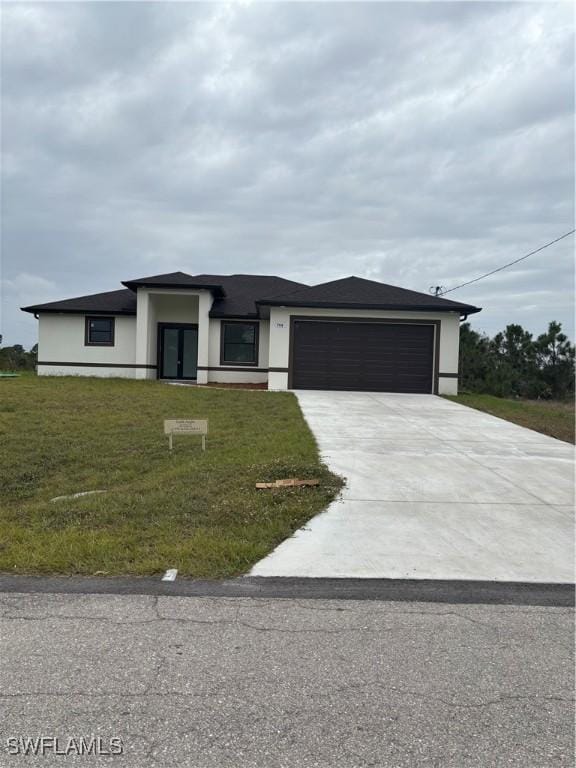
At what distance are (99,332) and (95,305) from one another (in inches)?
43.0

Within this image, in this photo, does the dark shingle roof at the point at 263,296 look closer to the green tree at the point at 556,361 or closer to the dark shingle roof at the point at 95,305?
the dark shingle roof at the point at 95,305

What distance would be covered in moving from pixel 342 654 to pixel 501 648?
0.98 meters

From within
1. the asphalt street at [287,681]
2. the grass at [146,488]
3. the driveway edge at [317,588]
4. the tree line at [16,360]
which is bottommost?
the asphalt street at [287,681]

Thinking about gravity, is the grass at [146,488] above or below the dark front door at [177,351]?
below

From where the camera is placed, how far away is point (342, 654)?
10.2 feet

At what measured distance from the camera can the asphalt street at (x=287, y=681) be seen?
7.71 ft

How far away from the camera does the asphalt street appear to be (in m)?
2.35

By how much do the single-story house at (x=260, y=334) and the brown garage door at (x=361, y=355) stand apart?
1.3 inches

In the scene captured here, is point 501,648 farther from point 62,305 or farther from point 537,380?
point 537,380

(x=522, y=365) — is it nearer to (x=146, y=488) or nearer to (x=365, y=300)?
(x=365, y=300)

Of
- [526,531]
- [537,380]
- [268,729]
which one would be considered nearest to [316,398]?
[526,531]

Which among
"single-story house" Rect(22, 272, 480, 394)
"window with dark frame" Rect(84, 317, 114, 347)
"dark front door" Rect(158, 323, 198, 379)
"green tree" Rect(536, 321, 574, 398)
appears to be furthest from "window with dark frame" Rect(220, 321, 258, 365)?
"green tree" Rect(536, 321, 574, 398)

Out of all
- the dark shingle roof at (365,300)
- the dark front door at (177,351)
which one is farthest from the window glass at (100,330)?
the dark shingle roof at (365,300)

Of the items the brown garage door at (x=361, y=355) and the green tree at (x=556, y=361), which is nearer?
the brown garage door at (x=361, y=355)
